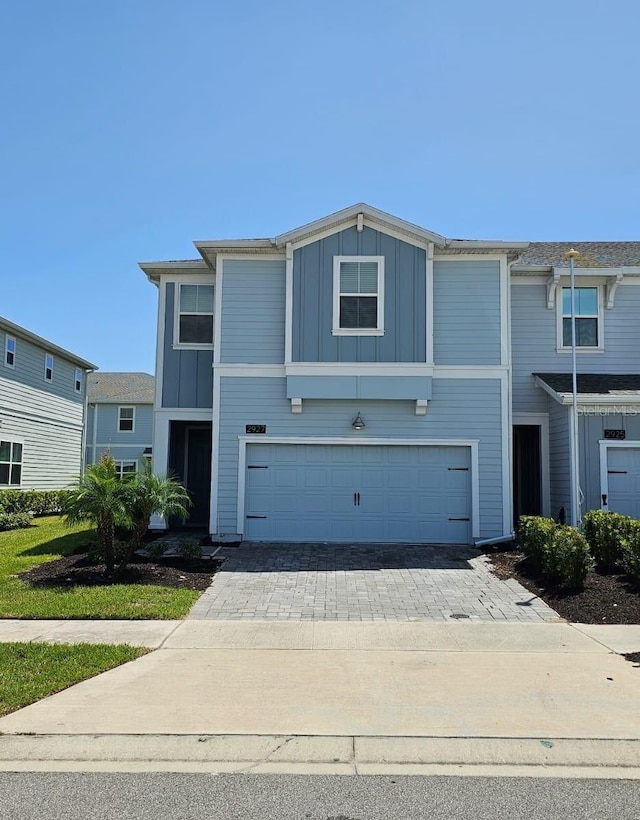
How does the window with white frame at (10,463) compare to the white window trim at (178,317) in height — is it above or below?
below

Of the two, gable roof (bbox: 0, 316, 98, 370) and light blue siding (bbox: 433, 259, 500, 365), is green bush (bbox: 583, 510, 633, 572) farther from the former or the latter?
gable roof (bbox: 0, 316, 98, 370)

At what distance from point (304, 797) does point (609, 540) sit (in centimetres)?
785

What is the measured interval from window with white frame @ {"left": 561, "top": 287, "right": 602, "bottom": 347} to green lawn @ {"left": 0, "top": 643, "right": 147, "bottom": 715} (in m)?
12.5

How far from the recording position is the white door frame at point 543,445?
14.8 meters

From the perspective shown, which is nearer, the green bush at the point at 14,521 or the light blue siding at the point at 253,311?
the light blue siding at the point at 253,311

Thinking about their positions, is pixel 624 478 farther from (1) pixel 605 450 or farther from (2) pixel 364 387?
(2) pixel 364 387

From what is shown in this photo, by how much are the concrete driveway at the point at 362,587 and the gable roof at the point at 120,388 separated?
73.0 ft

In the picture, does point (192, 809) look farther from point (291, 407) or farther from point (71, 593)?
point (291, 407)

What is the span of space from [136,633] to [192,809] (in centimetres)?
386

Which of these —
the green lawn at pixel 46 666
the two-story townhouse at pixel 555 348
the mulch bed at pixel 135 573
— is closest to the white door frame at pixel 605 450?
the two-story townhouse at pixel 555 348

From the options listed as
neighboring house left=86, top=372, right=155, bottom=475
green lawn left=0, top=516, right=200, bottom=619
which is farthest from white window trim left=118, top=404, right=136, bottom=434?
green lawn left=0, top=516, right=200, bottom=619

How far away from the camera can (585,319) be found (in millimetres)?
15383

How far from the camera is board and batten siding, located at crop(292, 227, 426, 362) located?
533 inches

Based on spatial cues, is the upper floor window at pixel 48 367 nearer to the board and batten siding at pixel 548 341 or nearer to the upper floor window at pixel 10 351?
the upper floor window at pixel 10 351
